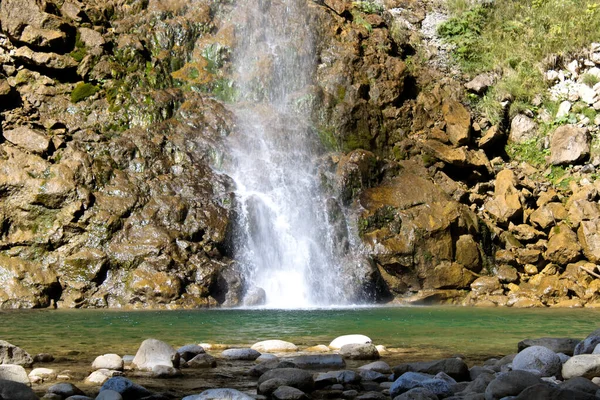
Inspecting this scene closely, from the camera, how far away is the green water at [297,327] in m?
8.34

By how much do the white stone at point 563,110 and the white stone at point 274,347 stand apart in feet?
58.8

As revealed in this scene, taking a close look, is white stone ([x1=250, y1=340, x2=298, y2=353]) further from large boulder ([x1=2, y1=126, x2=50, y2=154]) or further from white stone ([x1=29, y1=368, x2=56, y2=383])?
large boulder ([x1=2, y1=126, x2=50, y2=154])

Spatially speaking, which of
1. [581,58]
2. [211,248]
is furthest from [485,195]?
[211,248]

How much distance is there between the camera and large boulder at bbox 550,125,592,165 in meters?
20.5

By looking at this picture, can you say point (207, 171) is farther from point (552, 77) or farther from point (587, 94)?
point (587, 94)

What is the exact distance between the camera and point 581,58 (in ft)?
76.7

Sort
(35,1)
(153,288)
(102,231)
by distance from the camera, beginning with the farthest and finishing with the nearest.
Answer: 1. (35,1)
2. (102,231)
3. (153,288)

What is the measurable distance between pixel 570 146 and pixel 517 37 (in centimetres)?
654

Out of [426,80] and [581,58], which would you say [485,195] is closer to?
[426,80]

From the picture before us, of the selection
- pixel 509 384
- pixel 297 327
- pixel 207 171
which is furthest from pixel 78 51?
pixel 509 384

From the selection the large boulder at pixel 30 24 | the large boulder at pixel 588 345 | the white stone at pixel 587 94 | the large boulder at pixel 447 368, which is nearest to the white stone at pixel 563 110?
the white stone at pixel 587 94

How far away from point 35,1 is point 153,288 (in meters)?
10.9

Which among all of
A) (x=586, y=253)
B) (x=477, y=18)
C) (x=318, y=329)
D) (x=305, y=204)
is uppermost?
(x=477, y=18)

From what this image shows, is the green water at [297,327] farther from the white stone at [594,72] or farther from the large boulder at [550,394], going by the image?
the white stone at [594,72]
